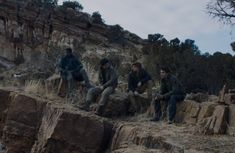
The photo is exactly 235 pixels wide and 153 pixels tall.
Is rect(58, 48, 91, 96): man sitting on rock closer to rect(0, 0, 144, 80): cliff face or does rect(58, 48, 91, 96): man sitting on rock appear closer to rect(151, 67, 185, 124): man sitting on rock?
rect(151, 67, 185, 124): man sitting on rock

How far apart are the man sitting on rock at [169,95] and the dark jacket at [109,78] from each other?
1.27m

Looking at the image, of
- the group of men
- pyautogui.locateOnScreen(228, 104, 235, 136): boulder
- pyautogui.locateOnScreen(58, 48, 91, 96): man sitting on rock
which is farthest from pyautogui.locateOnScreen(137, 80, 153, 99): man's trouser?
pyautogui.locateOnScreen(228, 104, 235, 136): boulder

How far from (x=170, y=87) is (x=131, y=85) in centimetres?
184

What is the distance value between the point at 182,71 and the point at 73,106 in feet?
35.7

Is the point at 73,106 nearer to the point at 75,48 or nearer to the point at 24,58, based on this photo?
the point at 75,48

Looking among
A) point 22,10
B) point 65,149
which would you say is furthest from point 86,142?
point 22,10

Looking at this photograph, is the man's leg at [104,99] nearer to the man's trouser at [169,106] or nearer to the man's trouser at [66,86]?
the man's trouser at [169,106]

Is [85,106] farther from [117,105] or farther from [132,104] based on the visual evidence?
[132,104]

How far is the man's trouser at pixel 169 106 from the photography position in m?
13.8

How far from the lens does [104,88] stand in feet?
49.0

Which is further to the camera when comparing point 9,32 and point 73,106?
point 9,32

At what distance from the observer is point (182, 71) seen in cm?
2484

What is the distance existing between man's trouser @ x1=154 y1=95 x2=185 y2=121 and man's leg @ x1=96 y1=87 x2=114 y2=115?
1280 mm

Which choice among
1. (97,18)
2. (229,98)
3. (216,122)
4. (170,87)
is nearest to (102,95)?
(170,87)
